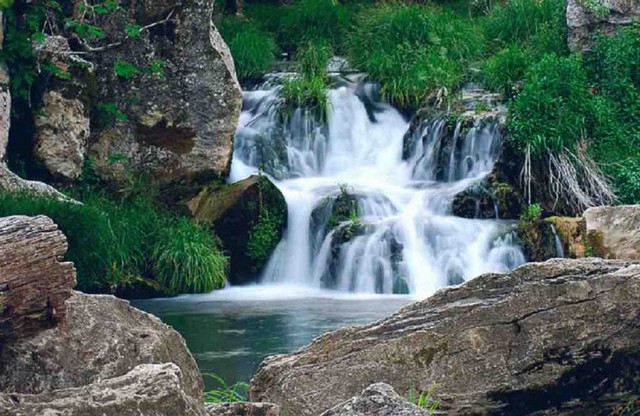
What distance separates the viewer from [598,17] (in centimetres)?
1748

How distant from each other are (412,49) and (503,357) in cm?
1457

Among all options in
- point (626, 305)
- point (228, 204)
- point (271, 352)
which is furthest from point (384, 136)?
point (626, 305)

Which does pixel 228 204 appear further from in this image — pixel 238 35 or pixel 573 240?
pixel 238 35

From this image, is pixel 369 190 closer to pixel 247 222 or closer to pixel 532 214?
pixel 247 222

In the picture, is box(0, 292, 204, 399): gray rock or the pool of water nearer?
box(0, 292, 204, 399): gray rock

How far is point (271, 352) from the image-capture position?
9828mm

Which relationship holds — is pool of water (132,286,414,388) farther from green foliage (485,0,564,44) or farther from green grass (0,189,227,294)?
green foliage (485,0,564,44)

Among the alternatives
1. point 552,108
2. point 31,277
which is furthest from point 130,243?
point 31,277

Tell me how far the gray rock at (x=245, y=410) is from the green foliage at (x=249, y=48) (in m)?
15.3

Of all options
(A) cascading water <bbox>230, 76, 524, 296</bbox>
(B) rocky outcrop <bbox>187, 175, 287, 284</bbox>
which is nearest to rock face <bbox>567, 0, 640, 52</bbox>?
(A) cascading water <bbox>230, 76, 524, 296</bbox>

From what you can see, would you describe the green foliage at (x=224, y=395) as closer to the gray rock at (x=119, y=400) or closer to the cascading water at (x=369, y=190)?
the gray rock at (x=119, y=400)

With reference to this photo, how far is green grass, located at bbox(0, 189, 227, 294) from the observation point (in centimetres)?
1214

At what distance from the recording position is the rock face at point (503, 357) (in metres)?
5.32

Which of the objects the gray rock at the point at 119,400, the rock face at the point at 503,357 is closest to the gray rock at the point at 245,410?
the gray rock at the point at 119,400
